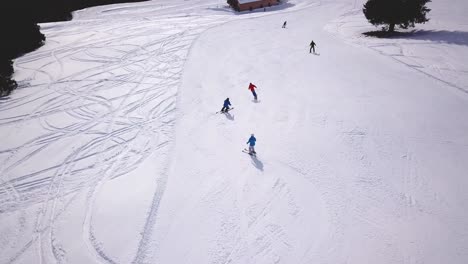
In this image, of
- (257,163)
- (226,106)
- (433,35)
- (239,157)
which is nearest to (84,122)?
(226,106)

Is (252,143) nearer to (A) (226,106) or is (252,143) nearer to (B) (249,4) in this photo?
(A) (226,106)

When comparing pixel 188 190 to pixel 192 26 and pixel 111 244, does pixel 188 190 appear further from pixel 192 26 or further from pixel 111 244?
pixel 192 26

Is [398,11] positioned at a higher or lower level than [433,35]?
higher

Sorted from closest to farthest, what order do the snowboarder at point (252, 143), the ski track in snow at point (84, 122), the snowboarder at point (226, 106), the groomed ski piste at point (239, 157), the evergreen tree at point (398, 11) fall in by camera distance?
the groomed ski piste at point (239, 157)
the ski track in snow at point (84, 122)
the snowboarder at point (252, 143)
the snowboarder at point (226, 106)
the evergreen tree at point (398, 11)

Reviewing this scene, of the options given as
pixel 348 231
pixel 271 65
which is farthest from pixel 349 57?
pixel 348 231

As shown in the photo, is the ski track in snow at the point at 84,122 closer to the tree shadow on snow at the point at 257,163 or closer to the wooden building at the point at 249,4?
the tree shadow on snow at the point at 257,163

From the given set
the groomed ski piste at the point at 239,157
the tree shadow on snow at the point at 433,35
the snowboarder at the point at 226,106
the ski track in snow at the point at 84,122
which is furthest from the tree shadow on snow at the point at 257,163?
the tree shadow on snow at the point at 433,35

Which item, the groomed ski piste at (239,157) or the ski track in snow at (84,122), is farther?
the ski track in snow at (84,122)

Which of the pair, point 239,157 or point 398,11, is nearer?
point 239,157
